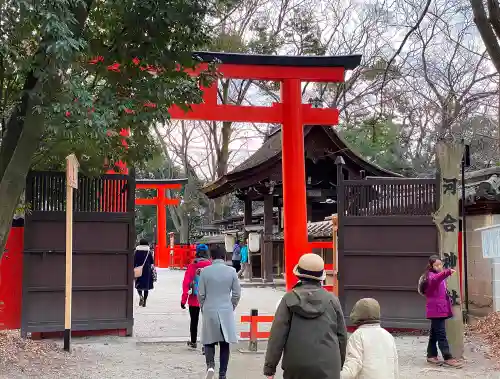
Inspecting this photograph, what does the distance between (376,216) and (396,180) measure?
69cm

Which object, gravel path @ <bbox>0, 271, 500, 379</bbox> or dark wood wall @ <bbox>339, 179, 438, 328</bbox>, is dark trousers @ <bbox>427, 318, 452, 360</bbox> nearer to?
gravel path @ <bbox>0, 271, 500, 379</bbox>

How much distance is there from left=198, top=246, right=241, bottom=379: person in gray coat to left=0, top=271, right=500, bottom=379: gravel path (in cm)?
60

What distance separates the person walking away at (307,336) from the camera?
4105 millimetres

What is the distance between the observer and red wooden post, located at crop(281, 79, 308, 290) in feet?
38.6

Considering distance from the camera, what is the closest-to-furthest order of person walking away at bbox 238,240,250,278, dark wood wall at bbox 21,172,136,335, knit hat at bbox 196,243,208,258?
knit hat at bbox 196,243,208,258 < dark wood wall at bbox 21,172,136,335 < person walking away at bbox 238,240,250,278

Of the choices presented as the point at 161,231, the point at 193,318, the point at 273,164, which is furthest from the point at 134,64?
the point at 161,231

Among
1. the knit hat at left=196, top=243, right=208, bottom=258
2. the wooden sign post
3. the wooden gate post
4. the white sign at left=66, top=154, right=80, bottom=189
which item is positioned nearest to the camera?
the wooden gate post

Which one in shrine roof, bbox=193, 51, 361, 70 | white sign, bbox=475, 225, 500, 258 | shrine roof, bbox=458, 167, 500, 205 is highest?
shrine roof, bbox=193, 51, 361, 70

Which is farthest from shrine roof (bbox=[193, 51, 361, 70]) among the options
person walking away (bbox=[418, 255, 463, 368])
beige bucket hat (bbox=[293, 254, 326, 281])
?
beige bucket hat (bbox=[293, 254, 326, 281])

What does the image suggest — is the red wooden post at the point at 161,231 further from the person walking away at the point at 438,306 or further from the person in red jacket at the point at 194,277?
the person walking away at the point at 438,306

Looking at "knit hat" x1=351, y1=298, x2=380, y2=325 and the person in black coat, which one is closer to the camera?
"knit hat" x1=351, y1=298, x2=380, y2=325

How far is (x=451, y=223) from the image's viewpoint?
8867 mm

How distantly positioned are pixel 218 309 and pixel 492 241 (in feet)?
12.2

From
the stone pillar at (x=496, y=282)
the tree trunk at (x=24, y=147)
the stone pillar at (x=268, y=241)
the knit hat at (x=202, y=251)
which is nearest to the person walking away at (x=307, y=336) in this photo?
the tree trunk at (x=24, y=147)
